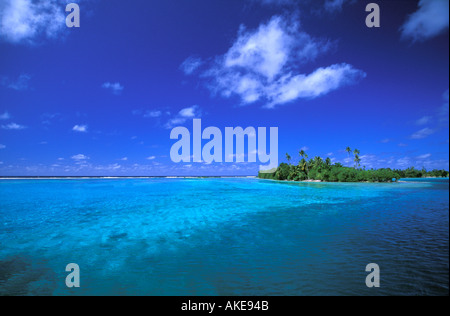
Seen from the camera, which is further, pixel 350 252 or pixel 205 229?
pixel 205 229

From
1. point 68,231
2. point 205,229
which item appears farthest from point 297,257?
point 68,231

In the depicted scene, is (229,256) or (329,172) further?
(329,172)

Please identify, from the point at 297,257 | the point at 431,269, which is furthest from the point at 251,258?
the point at 431,269

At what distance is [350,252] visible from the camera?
9266mm

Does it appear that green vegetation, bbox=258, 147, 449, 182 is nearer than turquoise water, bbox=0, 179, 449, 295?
No

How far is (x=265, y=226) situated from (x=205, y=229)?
4530 mm

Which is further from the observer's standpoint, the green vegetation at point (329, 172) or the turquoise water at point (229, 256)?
the green vegetation at point (329, 172)

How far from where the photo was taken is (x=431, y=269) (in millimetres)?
7285
